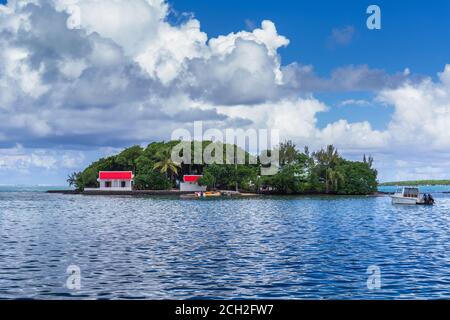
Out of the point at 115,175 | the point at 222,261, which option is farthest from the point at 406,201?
the point at 222,261

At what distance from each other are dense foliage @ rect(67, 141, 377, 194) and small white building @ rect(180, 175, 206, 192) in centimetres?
256

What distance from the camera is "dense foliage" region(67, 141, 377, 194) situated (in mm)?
114375

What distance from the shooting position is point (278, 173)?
115 m

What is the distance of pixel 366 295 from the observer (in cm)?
1772

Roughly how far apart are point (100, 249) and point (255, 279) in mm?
12040

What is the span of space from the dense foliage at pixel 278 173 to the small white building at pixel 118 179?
1.81 m

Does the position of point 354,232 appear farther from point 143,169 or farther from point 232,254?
point 143,169

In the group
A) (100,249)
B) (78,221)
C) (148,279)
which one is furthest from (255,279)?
(78,221)

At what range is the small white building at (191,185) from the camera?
11601 cm

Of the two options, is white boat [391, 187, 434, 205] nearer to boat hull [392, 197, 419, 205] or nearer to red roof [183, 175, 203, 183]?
boat hull [392, 197, 419, 205]

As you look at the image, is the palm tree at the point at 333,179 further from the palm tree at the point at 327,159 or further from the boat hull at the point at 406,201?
the boat hull at the point at 406,201

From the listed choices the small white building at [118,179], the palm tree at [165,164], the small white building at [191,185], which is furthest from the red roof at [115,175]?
the small white building at [191,185]

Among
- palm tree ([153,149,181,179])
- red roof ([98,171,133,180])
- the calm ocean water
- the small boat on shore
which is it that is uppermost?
palm tree ([153,149,181,179])

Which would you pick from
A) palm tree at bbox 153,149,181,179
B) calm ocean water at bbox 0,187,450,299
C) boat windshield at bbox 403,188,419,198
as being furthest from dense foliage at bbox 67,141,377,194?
calm ocean water at bbox 0,187,450,299
